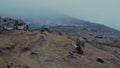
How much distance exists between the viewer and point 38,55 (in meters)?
33.2

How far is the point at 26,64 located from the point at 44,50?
5.43 meters

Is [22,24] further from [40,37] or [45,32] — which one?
[40,37]

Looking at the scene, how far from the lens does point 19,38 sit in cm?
4144

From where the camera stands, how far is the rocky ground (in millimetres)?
30359

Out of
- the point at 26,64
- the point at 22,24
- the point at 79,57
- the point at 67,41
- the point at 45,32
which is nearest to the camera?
the point at 26,64

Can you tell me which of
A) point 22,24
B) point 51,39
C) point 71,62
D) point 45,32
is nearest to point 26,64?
point 71,62

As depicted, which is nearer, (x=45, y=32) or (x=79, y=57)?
(x=79, y=57)

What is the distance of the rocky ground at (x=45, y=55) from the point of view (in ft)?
99.6

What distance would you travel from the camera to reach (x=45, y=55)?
33.0m

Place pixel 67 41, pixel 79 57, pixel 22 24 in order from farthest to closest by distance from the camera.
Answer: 1. pixel 22 24
2. pixel 67 41
3. pixel 79 57

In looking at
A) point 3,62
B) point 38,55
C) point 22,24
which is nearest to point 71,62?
point 38,55

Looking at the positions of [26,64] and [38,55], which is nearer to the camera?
[26,64]

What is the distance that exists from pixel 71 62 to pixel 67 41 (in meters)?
9.40

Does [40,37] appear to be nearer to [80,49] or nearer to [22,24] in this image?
[80,49]
